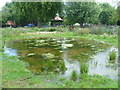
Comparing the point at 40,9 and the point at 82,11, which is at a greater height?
the point at 40,9

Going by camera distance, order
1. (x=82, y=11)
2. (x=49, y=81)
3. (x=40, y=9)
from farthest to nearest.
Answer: (x=40, y=9), (x=82, y=11), (x=49, y=81)

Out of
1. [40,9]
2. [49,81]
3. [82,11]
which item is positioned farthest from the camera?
[40,9]

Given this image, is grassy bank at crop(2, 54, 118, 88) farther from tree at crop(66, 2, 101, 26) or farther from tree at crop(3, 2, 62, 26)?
tree at crop(3, 2, 62, 26)

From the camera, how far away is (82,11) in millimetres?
27625

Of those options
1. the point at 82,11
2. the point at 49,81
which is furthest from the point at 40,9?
the point at 49,81

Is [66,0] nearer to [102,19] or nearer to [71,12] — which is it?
[71,12]

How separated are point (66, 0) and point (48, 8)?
3803mm

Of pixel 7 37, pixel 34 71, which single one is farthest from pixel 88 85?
pixel 7 37

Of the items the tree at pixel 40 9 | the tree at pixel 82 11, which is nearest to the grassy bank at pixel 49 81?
the tree at pixel 82 11

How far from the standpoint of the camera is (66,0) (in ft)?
94.8

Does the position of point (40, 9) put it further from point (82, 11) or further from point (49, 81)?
point (49, 81)

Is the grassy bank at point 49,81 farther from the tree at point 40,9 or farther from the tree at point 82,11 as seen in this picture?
the tree at point 40,9

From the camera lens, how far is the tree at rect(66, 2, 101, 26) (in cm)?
2733

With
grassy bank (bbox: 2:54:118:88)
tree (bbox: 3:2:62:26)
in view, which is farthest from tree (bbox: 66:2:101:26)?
grassy bank (bbox: 2:54:118:88)
